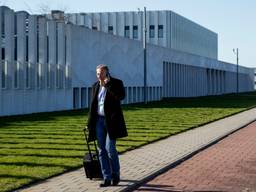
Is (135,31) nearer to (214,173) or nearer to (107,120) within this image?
(214,173)

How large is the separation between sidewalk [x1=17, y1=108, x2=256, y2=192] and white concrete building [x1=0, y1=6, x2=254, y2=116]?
638 inches

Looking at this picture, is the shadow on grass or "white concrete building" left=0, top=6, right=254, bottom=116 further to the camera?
"white concrete building" left=0, top=6, right=254, bottom=116

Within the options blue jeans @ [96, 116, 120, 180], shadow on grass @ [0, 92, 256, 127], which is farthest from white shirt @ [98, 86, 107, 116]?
shadow on grass @ [0, 92, 256, 127]

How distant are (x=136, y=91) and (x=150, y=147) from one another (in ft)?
138

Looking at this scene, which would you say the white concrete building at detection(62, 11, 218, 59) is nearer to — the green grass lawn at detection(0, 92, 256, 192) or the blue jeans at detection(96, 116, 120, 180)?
the green grass lawn at detection(0, 92, 256, 192)

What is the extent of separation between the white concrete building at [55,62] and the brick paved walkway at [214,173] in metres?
20.1

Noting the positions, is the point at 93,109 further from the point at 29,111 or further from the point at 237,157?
the point at 29,111

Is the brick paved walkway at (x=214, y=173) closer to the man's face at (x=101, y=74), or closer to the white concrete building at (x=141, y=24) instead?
the man's face at (x=101, y=74)

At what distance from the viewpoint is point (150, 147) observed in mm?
16125

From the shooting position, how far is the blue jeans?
956 cm

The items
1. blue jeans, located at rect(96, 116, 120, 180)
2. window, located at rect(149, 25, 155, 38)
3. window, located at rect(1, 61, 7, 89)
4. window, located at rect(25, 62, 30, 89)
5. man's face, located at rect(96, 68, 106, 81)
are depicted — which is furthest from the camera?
window, located at rect(149, 25, 155, 38)

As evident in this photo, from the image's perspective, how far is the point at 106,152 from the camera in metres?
9.73

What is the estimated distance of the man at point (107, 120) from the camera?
9453 mm

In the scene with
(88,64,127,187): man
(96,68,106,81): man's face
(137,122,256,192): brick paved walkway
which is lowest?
(137,122,256,192): brick paved walkway
